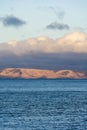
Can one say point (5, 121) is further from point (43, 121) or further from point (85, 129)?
point (85, 129)

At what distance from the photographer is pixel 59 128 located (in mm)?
73062

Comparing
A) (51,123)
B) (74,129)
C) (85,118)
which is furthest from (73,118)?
(74,129)

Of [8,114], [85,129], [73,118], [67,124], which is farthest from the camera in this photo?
[8,114]

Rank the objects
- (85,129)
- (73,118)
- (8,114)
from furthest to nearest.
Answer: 1. (8,114)
2. (73,118)
3. (85,129)

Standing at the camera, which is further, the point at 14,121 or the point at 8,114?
the point at 8,114

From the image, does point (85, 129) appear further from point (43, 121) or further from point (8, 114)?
point (8, 114)

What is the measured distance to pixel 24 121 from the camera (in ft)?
268

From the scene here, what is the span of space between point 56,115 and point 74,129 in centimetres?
1963

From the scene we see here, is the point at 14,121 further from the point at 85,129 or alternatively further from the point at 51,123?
the point at 85,129

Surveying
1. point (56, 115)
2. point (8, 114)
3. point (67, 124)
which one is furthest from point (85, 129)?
point (8, 114)

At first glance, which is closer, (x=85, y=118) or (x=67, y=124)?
(x=67, y=124)

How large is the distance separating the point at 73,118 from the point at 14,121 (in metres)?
11.8

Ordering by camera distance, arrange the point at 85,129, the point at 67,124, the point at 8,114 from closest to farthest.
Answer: the point at 85,129
the point at 67,124
the point at 8,114

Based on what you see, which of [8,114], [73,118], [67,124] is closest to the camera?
[67,124]
